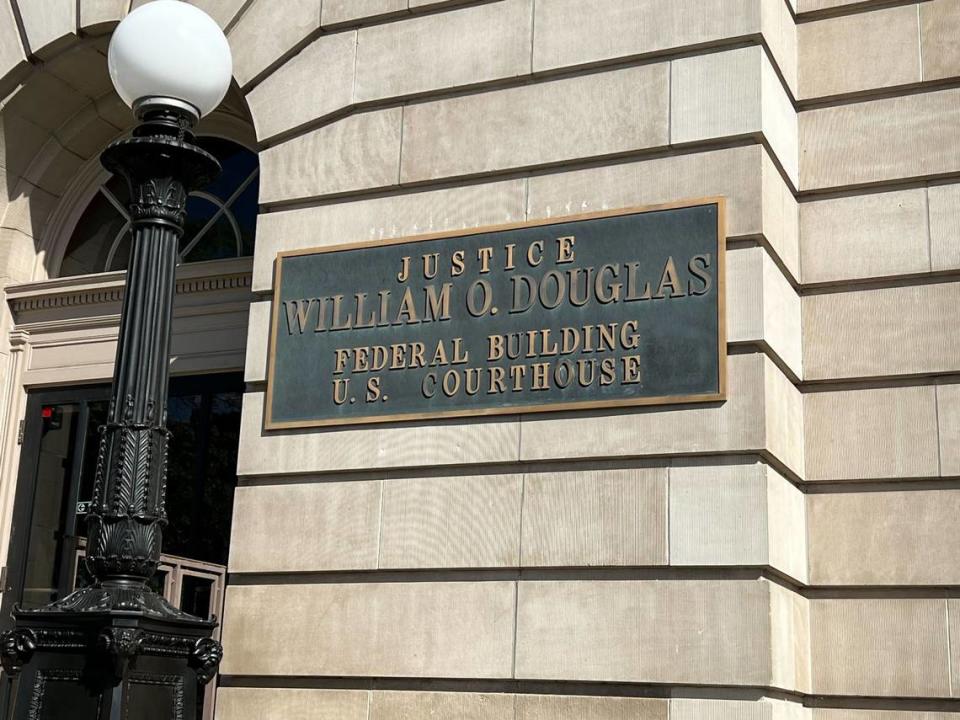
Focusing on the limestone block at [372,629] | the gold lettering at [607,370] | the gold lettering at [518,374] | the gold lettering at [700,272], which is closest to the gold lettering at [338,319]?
the gold lettering at [518,374]

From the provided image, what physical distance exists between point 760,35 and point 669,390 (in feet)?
7.27

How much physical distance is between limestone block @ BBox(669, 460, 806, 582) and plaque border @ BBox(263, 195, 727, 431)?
43 cm

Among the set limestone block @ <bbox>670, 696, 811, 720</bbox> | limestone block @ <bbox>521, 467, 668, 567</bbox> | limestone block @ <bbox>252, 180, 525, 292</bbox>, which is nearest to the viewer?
limestone block @ <bbox>670, 696, 811, 720</bbox>

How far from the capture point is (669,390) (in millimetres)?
7801

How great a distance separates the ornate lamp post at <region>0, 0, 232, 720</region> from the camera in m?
5.63

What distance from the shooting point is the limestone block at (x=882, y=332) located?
26.5 feet

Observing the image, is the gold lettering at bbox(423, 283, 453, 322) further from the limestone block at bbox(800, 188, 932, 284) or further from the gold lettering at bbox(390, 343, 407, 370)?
the limestone block at bbox(800, 188, 932, 284)

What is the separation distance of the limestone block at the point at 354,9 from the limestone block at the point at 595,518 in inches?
137

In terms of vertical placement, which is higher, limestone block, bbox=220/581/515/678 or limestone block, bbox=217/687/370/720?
limestone block, bbox=220/581/515/678

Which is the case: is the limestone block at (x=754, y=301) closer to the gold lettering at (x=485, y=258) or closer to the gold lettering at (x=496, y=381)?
the gold lettering at (x=496, y=381)

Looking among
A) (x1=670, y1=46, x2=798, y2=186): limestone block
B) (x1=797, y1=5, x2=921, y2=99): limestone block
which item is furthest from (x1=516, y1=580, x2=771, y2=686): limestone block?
(x1=797, y1=5, x2=921, y2=99): limestone block

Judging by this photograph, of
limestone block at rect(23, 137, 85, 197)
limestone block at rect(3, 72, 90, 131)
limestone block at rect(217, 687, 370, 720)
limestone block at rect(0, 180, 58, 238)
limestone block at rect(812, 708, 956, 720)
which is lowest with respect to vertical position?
limestone block at rect(217, 687, 370, 720)

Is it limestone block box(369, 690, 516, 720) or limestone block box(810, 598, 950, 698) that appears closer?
limestone block box(810, 598, 950, 698)

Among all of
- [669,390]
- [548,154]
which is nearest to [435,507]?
[669,390]
